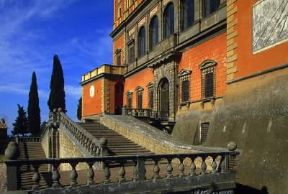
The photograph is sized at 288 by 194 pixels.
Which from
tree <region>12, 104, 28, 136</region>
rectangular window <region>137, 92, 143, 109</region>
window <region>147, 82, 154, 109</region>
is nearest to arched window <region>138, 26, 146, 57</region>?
rectangular window <region>137, 92, 143, 109</region>

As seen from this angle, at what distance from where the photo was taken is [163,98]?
26547 millimetres

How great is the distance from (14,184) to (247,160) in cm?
841

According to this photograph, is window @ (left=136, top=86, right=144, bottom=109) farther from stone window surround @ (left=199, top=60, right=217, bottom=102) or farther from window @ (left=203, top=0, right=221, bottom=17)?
window @ (left=203, top=0, right=221, bottom=17)

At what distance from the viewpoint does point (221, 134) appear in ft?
54.4

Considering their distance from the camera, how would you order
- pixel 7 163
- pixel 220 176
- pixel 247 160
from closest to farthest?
1. pixel 7 163
2. pixel 220 176
3. pixel 247 160

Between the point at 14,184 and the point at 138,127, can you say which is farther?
the point at 138,127

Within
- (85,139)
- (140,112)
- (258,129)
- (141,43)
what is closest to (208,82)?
(258,129)

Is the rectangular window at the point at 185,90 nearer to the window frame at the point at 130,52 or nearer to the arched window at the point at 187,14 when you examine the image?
the arched window at the point at 187,14

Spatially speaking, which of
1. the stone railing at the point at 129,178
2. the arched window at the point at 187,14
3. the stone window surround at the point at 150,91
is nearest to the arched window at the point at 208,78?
the arched window at the point at 187,14

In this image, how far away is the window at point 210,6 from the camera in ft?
68.3

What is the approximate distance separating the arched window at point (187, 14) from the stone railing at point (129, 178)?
12.7m

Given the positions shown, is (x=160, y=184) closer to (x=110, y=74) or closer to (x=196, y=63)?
(x=196, y=63)

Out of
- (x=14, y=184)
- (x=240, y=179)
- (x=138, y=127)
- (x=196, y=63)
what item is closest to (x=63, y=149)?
(x=138, y=127)

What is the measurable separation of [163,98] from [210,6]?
753 centimetres
